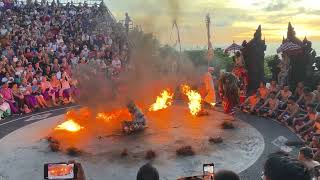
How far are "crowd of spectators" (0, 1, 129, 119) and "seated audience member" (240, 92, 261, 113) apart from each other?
6.44 metres

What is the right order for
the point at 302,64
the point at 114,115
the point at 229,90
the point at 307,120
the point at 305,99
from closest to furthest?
the point at 307,120
the point at 305,99
the point at 114,115
the point at 229,90
the point at 302,64

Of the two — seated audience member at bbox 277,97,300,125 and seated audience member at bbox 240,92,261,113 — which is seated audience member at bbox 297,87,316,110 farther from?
seated audience member at bbox 240,92,261,113

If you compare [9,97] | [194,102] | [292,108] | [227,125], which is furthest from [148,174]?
[9,97]

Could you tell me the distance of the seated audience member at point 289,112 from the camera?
15.8 meters

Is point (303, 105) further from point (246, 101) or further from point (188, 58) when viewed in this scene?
point (188, 58)

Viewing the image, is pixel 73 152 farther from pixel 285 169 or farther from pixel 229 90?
pixel 285 169

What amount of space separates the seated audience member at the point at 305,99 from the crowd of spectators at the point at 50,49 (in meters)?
8.79

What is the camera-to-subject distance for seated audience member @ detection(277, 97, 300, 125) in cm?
1575

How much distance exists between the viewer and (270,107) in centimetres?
1755

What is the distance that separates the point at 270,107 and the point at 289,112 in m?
1.29

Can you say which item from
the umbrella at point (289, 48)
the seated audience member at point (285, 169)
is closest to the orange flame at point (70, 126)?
the umbrella at point (289, 48)

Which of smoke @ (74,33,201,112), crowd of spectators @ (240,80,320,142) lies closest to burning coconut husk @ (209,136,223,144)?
crowd of spectators @ (240,80,320,142)

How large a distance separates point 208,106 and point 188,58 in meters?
7.54

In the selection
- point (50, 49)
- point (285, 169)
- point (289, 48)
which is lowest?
point (285, 169)
